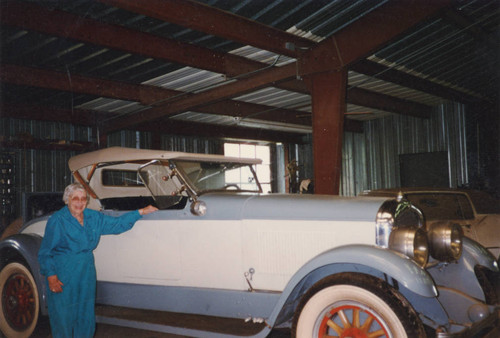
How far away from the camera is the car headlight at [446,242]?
131 inches

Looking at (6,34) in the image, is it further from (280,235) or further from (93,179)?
(280,235)

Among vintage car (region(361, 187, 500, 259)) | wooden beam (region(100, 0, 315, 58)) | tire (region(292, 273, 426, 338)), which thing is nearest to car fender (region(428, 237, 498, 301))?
tire (region(292, 273, 426, 338))

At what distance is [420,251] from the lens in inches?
120

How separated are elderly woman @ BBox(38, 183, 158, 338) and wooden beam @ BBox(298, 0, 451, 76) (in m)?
4.62

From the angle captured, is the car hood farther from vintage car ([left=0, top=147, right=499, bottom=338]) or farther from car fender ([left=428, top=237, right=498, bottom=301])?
car fender ([left=428, top=237, right=498, bottom=301])

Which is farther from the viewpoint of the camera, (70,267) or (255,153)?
(255,153)

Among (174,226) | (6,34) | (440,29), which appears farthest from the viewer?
(440,29)

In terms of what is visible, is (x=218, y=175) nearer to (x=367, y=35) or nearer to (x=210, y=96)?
(x=367, y=35)

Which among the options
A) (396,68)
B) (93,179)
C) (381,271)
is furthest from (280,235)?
(396,68)

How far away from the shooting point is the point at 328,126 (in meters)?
6.89

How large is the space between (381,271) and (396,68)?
798cm

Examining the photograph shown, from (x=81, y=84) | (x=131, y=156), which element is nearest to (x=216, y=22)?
(x=131, y=156)

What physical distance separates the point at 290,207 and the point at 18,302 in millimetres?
3133

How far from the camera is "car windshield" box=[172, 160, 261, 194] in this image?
3.93 meters
